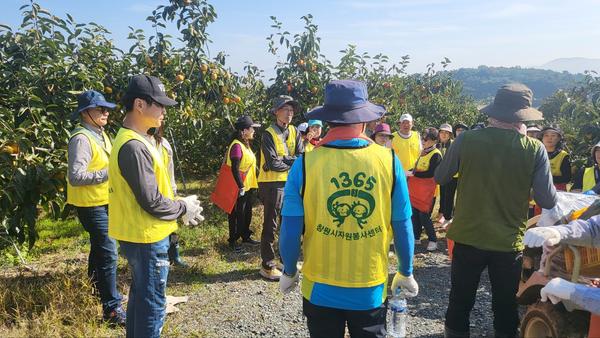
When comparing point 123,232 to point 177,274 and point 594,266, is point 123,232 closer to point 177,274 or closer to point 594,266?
point 177,274

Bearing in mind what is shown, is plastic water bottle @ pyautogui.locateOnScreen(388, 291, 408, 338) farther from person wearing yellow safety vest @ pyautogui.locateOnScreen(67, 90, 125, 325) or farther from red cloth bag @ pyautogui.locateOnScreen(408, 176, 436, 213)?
red cloth bag @ pyautogui.locateOnScreen(408, 176, 436, 213)

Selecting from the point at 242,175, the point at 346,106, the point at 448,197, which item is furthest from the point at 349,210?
the point at 448,197

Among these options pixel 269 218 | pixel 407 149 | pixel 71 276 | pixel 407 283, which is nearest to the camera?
pixel 407 283

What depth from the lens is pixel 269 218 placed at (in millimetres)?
4543

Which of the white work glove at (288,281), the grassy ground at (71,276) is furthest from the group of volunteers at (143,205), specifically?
the grassy ground at (71,276)

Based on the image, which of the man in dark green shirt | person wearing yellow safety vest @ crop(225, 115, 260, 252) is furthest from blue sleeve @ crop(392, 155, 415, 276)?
person wearing yellow safety vest @ crop(225, 115, 260, 252)

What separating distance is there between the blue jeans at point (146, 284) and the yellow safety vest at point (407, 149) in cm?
456

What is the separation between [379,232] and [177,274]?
317 centimetres

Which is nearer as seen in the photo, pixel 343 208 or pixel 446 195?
pixel 343 208

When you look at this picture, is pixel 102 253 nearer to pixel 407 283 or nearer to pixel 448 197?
pixel 407 283

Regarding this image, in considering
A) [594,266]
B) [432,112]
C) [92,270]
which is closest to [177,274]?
[92,270]

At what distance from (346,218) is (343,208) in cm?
5

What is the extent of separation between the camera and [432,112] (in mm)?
11297

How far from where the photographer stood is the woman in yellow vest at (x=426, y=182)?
552 cm
